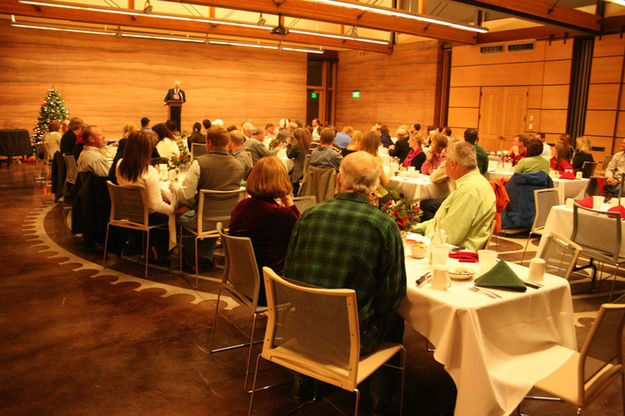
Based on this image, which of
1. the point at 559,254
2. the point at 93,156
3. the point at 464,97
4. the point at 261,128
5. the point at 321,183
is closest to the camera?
the point at 559,254

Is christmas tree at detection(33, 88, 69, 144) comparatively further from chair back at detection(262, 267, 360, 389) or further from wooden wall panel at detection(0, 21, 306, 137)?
chair back at detection(262, 267, 360, 389)

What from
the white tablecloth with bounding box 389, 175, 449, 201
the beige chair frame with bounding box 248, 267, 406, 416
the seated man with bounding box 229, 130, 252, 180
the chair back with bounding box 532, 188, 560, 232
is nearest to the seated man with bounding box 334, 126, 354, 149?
the white tablecloth with bounding box 389, 175, 449, 201

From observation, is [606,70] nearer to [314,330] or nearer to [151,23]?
[151,23]

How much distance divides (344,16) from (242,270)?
10.9 m

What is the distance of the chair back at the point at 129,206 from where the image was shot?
495 cm

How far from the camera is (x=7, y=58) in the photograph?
1455cm

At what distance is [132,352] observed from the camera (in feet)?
12.0

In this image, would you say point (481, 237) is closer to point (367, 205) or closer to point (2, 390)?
point (367, 205)

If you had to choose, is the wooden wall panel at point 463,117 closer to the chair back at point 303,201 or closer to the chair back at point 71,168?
the chair back at point 71,168

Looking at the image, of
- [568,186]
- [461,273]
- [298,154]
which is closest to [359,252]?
[461,273]

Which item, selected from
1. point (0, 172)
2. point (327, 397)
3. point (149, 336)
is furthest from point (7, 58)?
point (327, 397)

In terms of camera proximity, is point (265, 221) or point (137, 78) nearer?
point (265, 221)

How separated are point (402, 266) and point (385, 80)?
643 inches

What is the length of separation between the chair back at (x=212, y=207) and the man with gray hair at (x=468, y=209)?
2103 millimetres
